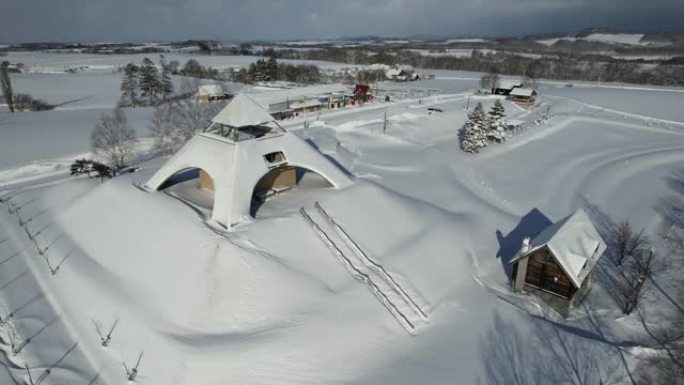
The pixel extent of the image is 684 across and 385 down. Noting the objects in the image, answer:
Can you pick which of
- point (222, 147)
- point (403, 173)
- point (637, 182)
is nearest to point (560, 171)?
point (637, 182)

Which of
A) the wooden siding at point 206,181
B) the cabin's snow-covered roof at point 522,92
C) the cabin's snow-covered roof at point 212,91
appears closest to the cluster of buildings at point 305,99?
the cabin's snow-covered roof at point 212,91

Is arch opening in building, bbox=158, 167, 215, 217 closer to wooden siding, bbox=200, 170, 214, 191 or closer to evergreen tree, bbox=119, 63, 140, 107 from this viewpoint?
wooden siding, bbox=200, 170, 214, 191

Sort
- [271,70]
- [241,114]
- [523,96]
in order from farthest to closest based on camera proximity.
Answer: [271,70] < [523,96] < [241,114]

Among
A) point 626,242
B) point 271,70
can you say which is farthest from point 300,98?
point 626,242

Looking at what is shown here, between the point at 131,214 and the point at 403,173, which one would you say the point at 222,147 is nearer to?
the point at 131,214

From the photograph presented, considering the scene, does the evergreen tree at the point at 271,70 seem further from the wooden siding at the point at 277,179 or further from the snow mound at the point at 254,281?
the snow mound at the point at 254,281

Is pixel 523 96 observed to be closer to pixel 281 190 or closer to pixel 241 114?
pixel 281 190
